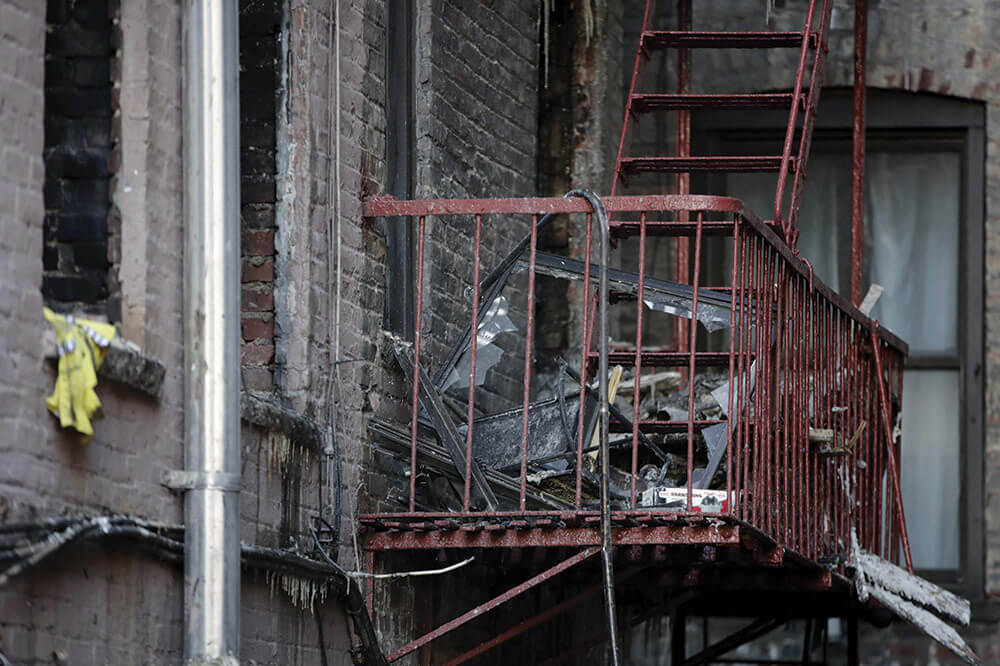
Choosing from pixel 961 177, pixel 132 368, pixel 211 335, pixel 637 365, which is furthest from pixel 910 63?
pixel 132 368

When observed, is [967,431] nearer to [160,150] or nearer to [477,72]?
[477,72]

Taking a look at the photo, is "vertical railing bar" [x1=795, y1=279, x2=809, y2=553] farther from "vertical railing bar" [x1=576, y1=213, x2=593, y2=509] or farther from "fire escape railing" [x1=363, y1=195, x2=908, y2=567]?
"vertical railing bar" [x1=576, y1=213, x2=593, y2=509]

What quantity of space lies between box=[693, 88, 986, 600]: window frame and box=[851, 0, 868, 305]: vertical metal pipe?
802 millimetres

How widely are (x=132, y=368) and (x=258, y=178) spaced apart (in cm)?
185

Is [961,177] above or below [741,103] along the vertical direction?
below

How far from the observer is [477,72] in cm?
968

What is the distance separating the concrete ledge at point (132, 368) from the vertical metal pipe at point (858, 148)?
5.70 metres

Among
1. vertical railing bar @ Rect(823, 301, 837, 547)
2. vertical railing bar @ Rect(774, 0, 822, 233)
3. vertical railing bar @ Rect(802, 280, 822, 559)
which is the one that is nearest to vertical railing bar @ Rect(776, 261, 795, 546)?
vertical railing bar @ Rect(802, 280, 822, 559)

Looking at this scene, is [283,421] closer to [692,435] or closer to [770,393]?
[692,435]

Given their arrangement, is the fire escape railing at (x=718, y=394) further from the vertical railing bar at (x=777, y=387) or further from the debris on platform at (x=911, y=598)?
the debris on platform at (x=911, y=598)

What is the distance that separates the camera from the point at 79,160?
6.24 metres

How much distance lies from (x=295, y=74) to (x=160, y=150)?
4.64 feet

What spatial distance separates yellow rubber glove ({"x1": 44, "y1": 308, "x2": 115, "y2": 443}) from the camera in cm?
547

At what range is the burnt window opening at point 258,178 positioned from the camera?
7465mm
